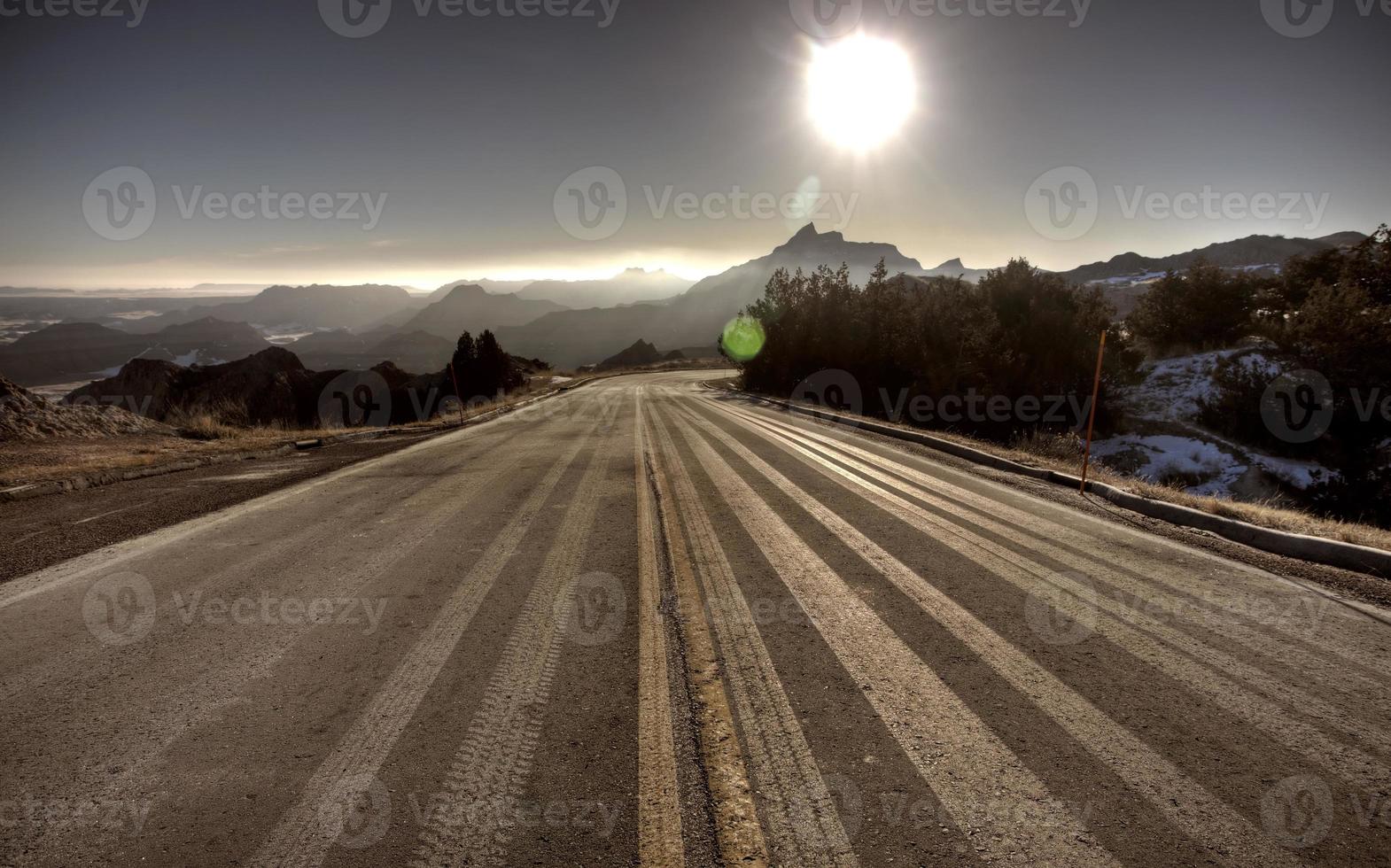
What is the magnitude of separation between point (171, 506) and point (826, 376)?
25.9 m

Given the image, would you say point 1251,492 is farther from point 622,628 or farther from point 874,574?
point 622,628

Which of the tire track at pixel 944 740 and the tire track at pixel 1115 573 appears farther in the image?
the tire track at pixel 1115 573

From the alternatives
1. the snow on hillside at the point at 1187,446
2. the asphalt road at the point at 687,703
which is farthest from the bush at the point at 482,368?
the snow on hillside at the point at 1187,446

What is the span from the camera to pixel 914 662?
3.35m

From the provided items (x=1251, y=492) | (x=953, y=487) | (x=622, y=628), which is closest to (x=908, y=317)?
(x=1251, y=492)

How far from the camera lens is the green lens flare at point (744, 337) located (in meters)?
33.8
